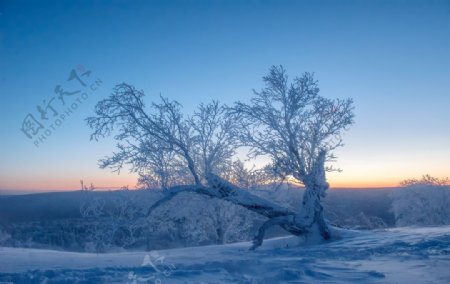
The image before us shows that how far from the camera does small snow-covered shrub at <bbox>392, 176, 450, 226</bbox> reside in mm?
33438

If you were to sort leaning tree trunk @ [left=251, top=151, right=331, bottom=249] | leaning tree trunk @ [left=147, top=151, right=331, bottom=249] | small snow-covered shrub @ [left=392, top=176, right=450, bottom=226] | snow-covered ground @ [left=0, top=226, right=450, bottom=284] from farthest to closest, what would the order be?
small snow-covered shrub @ [left=392, top=176, right=450, bottom=226], leaning tree trunk @ [left=251, top=151, right=331, bottom=249], leaning tree trunk @ [left=147, top=151, right=331, bottom=249], snow-covered ground @ [left=0, top=226, right=450, bottom=284]

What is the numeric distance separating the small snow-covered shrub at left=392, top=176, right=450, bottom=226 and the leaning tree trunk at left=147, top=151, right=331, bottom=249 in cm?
2400

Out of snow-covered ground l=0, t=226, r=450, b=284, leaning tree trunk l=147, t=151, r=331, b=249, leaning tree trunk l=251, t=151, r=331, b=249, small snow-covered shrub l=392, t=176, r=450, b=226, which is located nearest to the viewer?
snow-covered ground l=0, t=226, r=450, b=284

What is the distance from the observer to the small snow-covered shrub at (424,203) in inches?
1316

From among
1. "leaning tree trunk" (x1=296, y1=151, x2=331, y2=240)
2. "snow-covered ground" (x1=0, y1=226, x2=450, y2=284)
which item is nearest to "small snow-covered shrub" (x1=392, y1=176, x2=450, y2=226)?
"leaning tree trunk" (x1=296, y1=151, x2=331, y2=240)

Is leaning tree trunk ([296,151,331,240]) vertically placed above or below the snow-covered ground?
above

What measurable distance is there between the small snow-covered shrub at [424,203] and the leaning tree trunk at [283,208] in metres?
24.0

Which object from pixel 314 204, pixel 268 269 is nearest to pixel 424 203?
pixel 314 204

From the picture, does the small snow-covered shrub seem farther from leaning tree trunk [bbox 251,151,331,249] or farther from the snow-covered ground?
the snow-covered ground

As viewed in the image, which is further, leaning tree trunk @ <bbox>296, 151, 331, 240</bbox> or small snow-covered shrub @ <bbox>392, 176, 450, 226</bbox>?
small snow-covered shrub @ <bbox>392, 176, 450, 226</bbox>

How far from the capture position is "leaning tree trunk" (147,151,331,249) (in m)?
13.0

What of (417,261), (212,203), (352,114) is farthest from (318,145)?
(212,203)

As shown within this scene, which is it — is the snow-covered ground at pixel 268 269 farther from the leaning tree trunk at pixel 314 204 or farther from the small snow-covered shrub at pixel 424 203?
the small snow-covered shrub at pixel 424 203

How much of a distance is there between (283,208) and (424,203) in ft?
87.3
